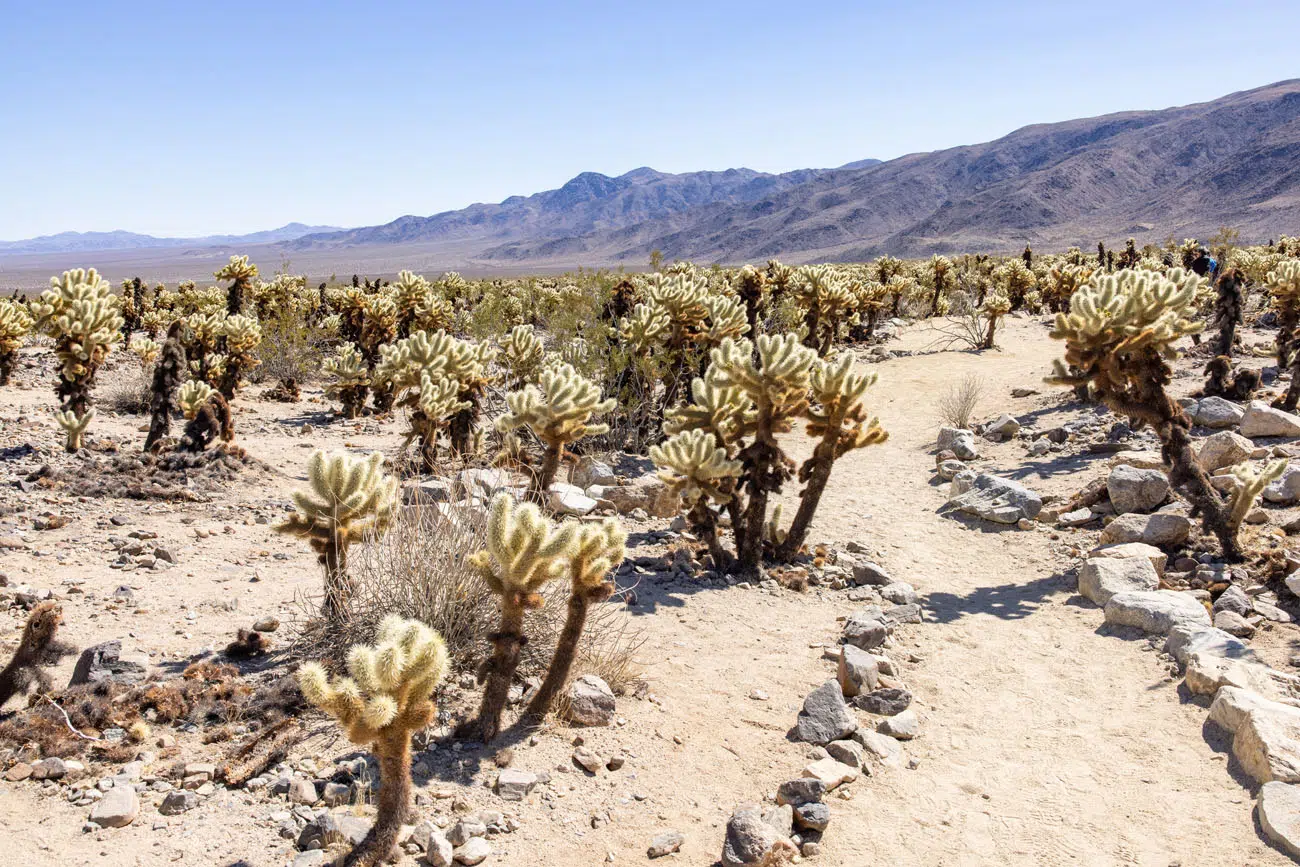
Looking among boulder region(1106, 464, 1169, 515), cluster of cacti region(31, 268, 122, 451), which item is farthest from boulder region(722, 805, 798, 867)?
cluster of cacti region(31, 268, 122, 451)

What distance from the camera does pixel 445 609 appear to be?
473 centimetres

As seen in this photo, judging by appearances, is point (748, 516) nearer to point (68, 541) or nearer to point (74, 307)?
point (68, 541)

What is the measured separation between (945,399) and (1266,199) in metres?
86.4

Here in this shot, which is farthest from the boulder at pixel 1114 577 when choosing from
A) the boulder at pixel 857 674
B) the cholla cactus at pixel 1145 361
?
the boulder at pixel 857 674

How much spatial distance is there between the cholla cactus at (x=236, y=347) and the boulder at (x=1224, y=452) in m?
12.1

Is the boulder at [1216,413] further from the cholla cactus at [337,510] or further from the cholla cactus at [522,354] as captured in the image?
the cholla cactus at [337,510]

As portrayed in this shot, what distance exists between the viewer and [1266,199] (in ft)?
260

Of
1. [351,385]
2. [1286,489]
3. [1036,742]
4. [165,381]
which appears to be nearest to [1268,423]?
[1286,489]

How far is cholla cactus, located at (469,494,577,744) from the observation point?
3.84 metres

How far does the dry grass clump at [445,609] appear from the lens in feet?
15.4

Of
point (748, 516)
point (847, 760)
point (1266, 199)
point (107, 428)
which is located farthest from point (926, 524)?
point (1266, 199)

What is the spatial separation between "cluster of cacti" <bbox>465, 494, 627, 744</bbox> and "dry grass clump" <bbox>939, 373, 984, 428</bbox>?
9435 millimetres

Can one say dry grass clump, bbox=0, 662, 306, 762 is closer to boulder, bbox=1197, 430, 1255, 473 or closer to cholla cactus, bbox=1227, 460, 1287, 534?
cholla cactus, bbox=1227, 460, 1287, 534

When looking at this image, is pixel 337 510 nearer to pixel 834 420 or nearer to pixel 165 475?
pixel 834 420
